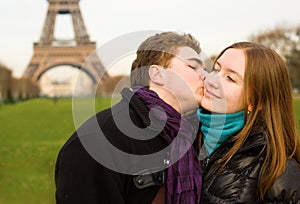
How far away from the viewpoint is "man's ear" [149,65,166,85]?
2193 millimetres

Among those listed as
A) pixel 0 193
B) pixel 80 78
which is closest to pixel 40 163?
pixel 0 193

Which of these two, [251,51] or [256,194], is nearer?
[256,194]

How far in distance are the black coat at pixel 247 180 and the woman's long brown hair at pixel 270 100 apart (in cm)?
3

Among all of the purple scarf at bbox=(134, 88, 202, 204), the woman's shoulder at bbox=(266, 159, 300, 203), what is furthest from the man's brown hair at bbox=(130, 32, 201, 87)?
the woman's shoulder at bbox=(266, 159, 300, 203)

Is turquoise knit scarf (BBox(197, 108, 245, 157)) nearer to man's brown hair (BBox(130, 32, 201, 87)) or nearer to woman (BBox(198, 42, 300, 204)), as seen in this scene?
woman (BBox(198, 42, 300, 204))

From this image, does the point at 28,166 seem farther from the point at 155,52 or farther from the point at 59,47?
the point at 59,47

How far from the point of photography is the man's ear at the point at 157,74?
7.20 ft

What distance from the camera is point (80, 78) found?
2205mm

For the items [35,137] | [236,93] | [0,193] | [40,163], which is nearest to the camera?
[236,93]

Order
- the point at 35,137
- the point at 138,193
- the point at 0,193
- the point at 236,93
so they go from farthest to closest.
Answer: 1. the point at 35,137
2. the point at 0,193
3. the point at 236,93
4. the point at 138,193

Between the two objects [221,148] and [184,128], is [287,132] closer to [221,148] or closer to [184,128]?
[221,148]

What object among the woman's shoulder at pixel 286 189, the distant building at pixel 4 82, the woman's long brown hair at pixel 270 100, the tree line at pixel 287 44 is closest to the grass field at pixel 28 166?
the woman's long brown hair at pixel 270 100

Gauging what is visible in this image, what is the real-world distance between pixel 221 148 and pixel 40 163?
851cm

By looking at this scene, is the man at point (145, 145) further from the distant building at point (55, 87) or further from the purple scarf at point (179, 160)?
the distant building at point (55, 87)
